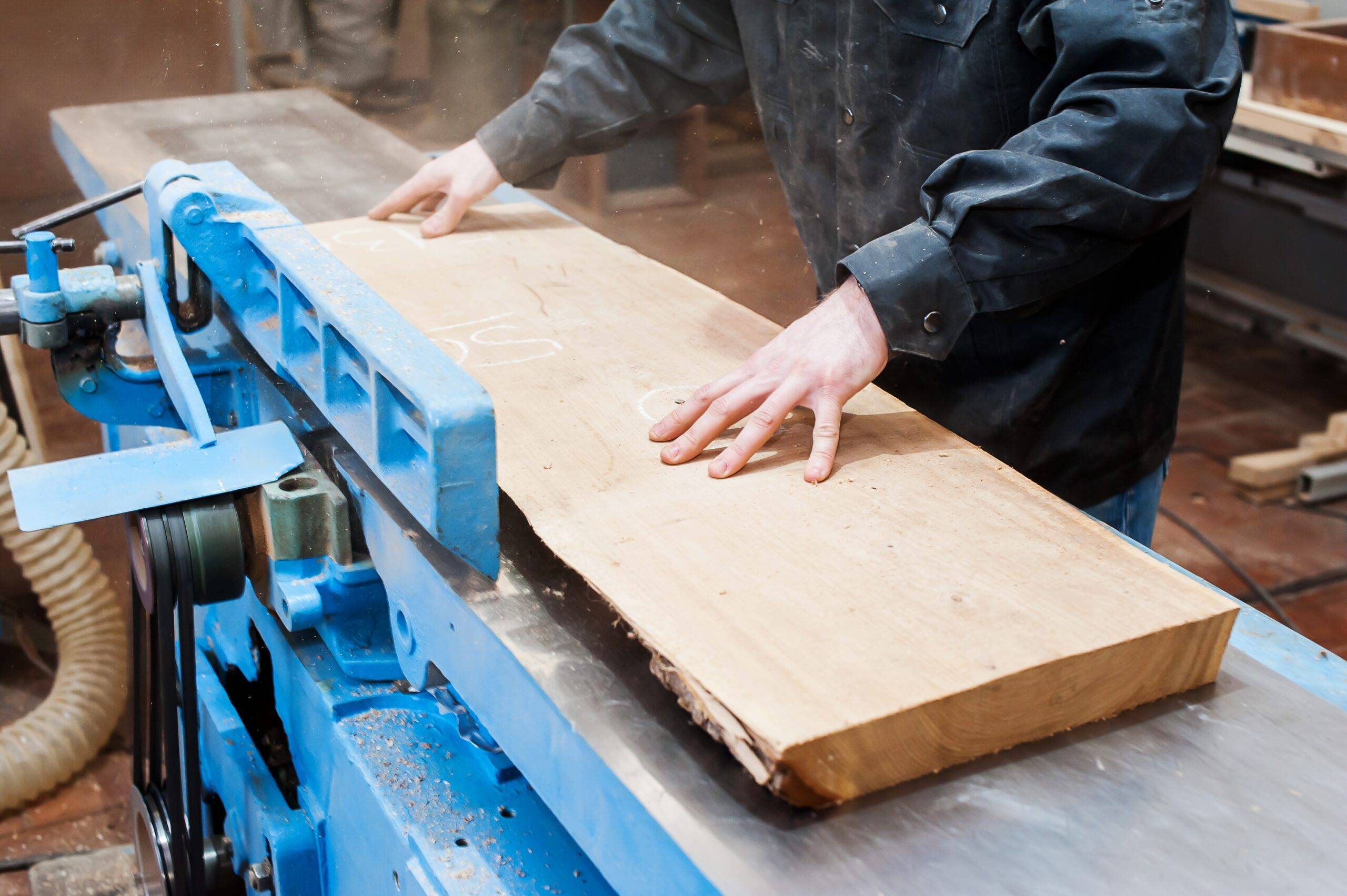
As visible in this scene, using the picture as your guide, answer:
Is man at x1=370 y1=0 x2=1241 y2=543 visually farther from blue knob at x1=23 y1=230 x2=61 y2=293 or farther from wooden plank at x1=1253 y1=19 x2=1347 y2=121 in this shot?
wooden plank at x1=1253 y1=19 x2=1347 y2=121

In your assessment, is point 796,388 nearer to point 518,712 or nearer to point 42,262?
point 518,712

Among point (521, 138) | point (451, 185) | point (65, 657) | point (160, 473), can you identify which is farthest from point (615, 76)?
point (65, 657)

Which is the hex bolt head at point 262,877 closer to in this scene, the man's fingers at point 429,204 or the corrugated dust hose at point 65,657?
the man's fingers at point 429,204

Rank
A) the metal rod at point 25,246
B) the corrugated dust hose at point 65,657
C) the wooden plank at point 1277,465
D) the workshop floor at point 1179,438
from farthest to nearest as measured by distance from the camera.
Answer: the wooden plank at point 1277,465 < the corrugated dust hose at point 65,657 < the workshop floor at point 1179,438 < the metal rod at point 25,246

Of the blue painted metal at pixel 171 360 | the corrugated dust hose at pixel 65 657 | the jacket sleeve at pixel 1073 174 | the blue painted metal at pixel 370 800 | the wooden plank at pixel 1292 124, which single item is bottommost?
the corrugated dust hose at pixel 65 657

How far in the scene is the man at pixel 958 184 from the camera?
99 centimetres

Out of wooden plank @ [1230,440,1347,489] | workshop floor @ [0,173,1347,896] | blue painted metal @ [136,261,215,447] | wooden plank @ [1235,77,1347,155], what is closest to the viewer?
blue painted metal @ [136,261,215,447]

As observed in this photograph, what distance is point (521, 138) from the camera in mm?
1533

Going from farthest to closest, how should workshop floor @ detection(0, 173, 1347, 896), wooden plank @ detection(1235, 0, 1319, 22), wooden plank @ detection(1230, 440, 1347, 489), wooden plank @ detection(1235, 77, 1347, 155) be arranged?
wooden plank @ detection(1235, 0, 1319, 22) < wooden plank @ detection(1230, 440, 1347, 489) < wooden plank @ detection(1235, 77, 1347, 155) < workshop floor @ detection(0, 173, 1347, 896)

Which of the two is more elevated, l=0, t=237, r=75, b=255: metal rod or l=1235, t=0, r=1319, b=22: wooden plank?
l=1235, t=0, r=1319, b=22: wooden plank

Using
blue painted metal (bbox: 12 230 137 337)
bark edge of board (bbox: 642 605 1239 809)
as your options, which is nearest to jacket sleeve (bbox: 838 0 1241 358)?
bark edge of board (bbox: 642 605 1239 809)

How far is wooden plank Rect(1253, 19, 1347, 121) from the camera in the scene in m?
2.55

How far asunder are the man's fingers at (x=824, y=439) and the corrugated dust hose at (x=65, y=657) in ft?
5.49

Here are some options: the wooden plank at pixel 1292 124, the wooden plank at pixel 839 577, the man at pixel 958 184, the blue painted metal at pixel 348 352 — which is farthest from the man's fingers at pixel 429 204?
the wooden plank at pixel 1292 124
